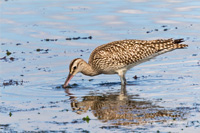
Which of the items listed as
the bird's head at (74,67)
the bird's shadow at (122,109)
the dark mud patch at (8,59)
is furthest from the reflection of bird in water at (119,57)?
the dark mud patch at (8,59)

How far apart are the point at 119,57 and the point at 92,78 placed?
3.99 feet

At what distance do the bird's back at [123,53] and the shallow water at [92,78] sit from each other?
1.56ft

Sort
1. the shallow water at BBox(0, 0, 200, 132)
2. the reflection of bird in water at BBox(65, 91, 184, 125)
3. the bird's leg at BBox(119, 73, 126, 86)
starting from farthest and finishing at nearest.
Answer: the bird's leg at BBox(119, 73, 126, 86), the shallow water at BBox(0, 0, 200, 132), the reflection of bird in water at BBox(65, 91, 184, 125)

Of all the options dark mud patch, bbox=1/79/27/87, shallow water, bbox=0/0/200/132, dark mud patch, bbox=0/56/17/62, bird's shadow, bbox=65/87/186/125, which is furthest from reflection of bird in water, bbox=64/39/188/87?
dark mud patch, bbox=0/56/17/62

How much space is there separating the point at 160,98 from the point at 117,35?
29.6 ft

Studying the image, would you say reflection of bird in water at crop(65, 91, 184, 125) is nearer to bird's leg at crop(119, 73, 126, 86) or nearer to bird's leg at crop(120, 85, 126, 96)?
bird's leg at crop(120, 85, 126, 96)

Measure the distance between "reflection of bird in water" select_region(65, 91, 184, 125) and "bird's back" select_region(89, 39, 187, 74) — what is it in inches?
71.8

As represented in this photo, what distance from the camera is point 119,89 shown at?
16.3m

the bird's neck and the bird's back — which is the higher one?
the bird's back

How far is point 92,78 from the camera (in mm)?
18078

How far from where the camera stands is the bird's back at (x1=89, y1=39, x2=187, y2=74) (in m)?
17.2

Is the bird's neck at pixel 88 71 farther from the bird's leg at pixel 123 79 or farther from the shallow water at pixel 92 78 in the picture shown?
the bird's leg at pixel 123 79

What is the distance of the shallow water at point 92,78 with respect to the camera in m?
12.8

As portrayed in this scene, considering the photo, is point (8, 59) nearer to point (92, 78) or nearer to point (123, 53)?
point (92, 78)
